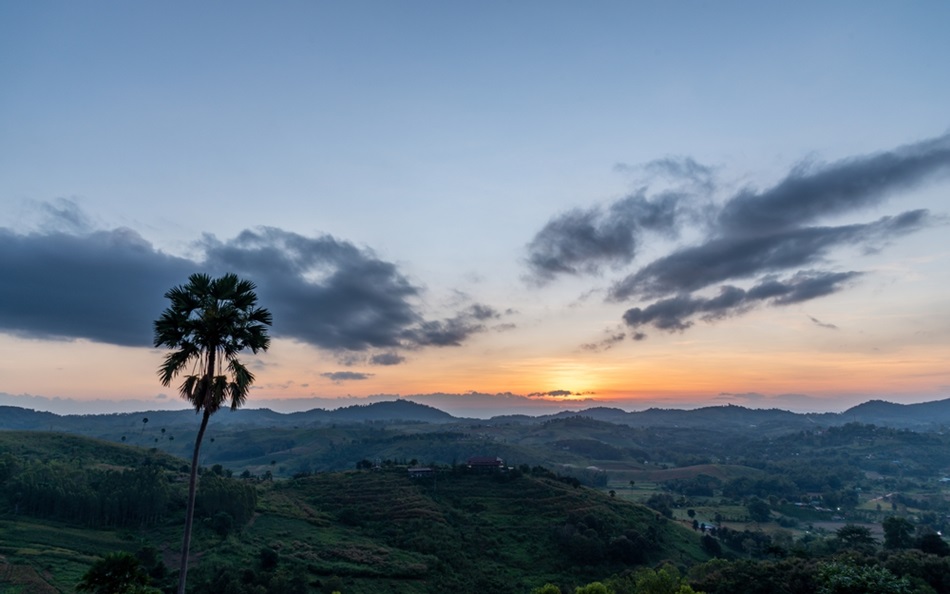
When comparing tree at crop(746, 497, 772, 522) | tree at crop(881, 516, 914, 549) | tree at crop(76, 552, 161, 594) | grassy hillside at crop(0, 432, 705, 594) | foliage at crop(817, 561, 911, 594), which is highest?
tree at crop(76, 552, 161, 594)

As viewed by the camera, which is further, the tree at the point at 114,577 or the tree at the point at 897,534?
the tree at the point at 897,534

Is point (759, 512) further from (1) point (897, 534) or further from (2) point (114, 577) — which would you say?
(2) point (114, 577)

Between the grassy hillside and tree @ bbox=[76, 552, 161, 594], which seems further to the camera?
the grassy hillside

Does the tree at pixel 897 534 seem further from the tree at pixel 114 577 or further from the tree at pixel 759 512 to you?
the tree at pixel 114 577

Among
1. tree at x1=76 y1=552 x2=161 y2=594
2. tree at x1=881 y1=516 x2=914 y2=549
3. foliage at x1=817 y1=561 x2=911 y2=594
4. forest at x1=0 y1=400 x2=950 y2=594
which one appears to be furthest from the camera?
tree at x1=881 y1=516 x2=914 y2=549

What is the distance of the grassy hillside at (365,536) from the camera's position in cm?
5709

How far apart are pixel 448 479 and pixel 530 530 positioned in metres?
37.6

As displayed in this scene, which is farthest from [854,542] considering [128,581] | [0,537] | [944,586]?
[0,537]

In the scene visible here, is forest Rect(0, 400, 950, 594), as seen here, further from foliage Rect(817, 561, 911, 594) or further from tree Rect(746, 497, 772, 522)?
tree Rect(746, 497, 772, 522)

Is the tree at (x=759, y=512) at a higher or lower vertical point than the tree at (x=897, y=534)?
lower

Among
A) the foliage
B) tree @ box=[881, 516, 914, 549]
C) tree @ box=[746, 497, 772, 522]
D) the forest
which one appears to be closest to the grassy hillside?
the forest

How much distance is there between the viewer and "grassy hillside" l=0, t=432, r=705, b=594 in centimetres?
5709

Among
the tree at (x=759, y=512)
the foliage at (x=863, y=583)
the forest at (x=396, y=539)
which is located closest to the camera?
the foliage at (x=863, y=583)

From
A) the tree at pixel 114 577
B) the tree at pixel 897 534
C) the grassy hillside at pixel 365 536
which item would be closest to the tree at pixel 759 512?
the grassy hillside at pixel 365 536
